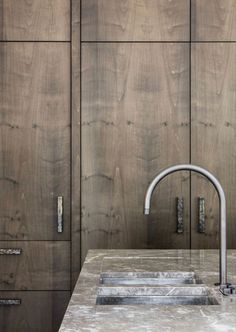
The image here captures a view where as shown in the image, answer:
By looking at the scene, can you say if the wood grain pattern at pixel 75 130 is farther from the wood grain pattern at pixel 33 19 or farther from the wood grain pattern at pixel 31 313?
the wood grain pattern at pixel 31 313

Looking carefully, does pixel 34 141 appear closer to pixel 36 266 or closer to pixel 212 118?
pixel 36 266

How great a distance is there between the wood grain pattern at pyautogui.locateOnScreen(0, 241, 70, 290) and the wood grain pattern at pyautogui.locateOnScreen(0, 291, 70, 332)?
0.14 ft

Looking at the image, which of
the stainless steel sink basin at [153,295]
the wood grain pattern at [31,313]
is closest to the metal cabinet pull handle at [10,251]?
the wood grain pattern at [31,313]

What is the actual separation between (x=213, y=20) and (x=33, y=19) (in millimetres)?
956

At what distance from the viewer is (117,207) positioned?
8.68ft

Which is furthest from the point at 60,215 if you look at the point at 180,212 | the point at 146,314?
the point at 146,314

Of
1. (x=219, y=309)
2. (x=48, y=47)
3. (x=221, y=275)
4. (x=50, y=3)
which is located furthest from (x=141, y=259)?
(x=50, y=3)

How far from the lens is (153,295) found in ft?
4.48

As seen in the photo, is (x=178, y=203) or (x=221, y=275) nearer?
(x=221, y=275)

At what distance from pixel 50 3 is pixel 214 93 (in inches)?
39.1

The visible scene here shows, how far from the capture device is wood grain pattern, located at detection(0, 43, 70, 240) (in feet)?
8.66

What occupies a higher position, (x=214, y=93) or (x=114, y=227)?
(x=214, y=93)

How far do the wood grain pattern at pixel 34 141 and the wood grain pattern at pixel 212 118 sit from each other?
679 millimetres

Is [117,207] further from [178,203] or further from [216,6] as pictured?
[216,6]
